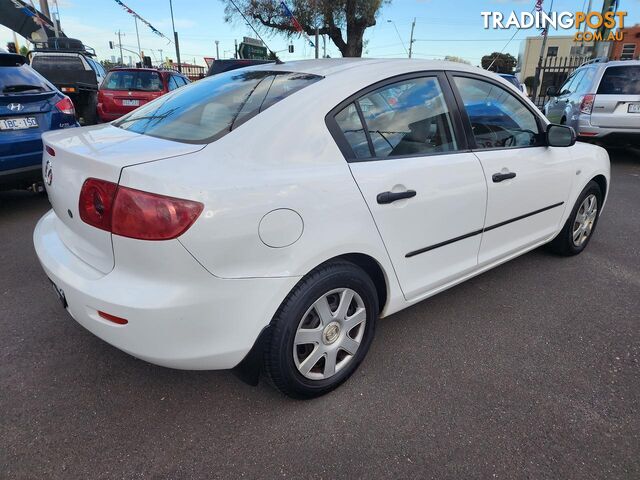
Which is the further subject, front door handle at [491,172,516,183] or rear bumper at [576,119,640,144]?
rear bumper at [576,119,640,144]

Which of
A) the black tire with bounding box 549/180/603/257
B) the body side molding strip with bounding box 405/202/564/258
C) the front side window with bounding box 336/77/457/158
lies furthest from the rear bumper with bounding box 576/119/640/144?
the front side window with bounding box 336/77/457/158

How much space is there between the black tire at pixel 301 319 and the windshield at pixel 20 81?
4062 mm

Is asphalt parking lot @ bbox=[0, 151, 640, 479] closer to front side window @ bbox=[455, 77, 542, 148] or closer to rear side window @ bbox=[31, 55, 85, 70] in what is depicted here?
front side window @ bbox=[455, 77, 542, 148]

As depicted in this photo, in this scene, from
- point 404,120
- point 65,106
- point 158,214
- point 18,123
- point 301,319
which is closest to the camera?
point 158,214

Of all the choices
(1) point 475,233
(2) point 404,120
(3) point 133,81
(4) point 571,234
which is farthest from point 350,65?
(3) point 133,81

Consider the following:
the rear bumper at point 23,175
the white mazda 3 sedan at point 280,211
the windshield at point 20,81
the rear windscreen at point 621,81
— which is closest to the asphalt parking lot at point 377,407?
the white mazda 3 sedan at point 280,211

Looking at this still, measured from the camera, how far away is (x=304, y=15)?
2575 cm

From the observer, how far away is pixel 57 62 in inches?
397

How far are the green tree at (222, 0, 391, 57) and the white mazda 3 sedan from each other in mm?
24778

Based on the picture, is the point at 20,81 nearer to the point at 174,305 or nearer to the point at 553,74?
the point at 174,305

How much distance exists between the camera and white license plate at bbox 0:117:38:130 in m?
4.17

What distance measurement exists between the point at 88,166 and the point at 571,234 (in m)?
3.61

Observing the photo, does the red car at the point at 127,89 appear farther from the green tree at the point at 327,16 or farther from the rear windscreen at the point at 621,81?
the green tree at the point at 327,16

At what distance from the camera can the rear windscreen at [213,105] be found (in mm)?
2004
